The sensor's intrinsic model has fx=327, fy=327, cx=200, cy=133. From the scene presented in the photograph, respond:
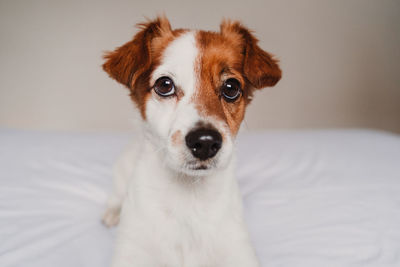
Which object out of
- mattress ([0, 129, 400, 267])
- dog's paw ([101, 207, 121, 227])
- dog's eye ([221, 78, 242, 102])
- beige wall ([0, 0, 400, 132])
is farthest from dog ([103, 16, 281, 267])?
beige wall ([0, 0, 400, 132])

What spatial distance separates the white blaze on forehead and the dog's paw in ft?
3.19

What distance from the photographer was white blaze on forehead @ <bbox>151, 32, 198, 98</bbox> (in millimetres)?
1566

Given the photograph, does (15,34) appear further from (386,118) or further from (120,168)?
(386,118)

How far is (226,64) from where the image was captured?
1.64m

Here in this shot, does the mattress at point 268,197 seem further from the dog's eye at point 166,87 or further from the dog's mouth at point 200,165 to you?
the dog's eye at point 166,87

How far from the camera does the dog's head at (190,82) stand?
1375mm

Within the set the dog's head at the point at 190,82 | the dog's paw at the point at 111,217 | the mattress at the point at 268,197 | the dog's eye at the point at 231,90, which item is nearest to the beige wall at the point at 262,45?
the mattress at the point at 268,197

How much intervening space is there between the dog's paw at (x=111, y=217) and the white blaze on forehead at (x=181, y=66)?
3.19ft

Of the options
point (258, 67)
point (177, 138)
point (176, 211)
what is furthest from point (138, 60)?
point (176, 211)

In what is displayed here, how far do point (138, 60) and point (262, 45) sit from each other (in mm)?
3320

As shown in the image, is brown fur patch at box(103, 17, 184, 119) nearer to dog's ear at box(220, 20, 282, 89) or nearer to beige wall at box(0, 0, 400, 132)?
dog's ear at box(220, 20, 282, 89)

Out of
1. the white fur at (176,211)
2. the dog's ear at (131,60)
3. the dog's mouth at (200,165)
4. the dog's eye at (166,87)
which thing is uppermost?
the dog's ear at (131,60)

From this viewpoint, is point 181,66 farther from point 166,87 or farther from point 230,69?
point 230,69

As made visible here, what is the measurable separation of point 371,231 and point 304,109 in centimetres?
330
